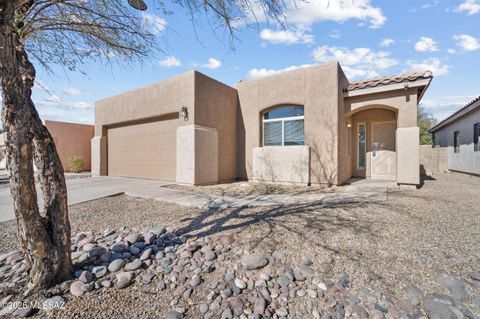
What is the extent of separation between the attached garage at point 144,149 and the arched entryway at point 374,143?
800 cm

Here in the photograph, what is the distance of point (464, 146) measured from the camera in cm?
1227

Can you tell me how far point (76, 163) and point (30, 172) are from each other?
48.4 ft

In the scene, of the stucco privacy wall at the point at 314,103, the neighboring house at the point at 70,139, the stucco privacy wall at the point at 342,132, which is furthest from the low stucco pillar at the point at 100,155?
the stucco privacy wall at the point at 342,132

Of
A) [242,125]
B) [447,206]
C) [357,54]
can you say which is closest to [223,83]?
[242,125]

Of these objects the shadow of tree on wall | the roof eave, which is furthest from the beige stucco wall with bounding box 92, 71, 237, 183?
the roof eave

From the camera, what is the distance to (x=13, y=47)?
2287mm

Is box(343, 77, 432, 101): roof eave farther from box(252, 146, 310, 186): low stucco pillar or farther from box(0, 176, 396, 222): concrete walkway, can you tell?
box(0, 176, 396, 222): concrete walkway

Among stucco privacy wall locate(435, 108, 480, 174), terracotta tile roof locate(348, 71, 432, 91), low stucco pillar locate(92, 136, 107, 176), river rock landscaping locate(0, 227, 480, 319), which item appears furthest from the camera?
low stucco pillar locate(92, 136, 107, 176)

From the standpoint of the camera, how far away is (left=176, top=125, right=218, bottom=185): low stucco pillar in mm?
8188

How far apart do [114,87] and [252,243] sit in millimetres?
4219

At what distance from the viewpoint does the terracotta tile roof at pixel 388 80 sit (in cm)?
684

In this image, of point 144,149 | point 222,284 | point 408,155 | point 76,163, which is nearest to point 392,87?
point 408,155

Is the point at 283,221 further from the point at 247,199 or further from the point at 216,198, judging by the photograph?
the point at 216,198

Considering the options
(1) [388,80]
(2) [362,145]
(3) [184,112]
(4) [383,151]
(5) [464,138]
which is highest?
(1) [388,80]
